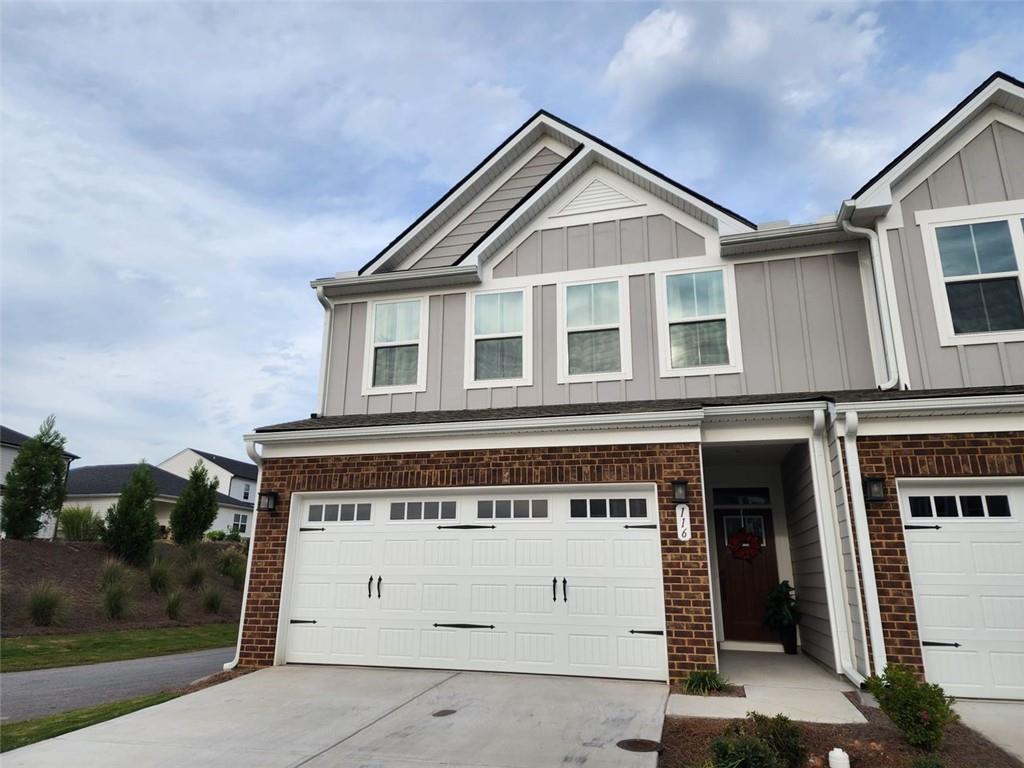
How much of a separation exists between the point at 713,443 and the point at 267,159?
1346 centimetres

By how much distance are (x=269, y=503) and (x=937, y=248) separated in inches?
371

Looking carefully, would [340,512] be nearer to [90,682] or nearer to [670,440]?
[90,682]

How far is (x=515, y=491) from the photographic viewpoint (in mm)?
7746

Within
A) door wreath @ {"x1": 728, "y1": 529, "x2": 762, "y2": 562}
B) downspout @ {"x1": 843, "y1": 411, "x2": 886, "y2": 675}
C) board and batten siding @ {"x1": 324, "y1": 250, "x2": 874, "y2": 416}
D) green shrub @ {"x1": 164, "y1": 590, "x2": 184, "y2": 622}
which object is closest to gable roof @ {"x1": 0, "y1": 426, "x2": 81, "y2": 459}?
green shrub @ {"x1": 164, "y1": 590, "x2": 184, "y2": 622}

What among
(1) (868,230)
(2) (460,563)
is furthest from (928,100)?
(2) (460,563)

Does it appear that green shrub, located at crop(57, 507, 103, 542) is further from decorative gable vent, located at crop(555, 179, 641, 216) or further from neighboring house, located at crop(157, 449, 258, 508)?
neighboring house, located at crop(157, 449, 258, 508)

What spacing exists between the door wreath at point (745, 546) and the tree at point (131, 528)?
668 inches

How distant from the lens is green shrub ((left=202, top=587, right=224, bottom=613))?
16891 millimetres

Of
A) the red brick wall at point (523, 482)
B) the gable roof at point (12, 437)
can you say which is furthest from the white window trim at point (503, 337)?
the gable roof at point (12, 437)

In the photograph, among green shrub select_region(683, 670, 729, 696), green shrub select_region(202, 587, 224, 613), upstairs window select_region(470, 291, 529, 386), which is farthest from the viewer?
green shrub select_region(202, 587, 224, 613)

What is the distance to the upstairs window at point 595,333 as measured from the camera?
351 inches

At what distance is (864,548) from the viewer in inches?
257

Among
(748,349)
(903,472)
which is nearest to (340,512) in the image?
(748,349)

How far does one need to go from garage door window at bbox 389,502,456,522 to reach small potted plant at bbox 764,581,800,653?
199 inches
